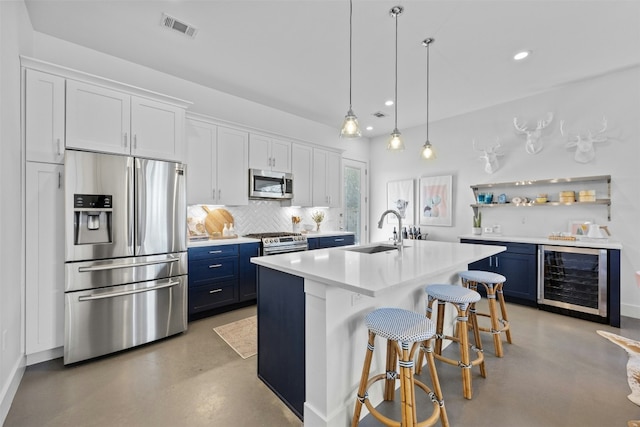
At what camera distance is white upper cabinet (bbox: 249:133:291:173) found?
4.22 m

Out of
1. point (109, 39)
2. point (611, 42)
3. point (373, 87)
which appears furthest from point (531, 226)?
point (109, 39)

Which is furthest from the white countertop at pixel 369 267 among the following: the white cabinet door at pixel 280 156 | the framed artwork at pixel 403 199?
the framed artwork at pixel 403 199

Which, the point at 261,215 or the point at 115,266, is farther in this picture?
the point at 261,215

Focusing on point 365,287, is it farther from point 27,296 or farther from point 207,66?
point 207,66

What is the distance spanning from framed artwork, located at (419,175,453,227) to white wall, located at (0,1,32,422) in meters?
5.54

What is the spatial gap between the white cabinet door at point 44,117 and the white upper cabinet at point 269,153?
2.15 metres

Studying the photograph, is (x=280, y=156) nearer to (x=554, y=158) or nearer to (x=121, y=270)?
(x=121, y=270)

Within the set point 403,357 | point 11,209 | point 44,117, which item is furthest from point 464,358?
point 44,117

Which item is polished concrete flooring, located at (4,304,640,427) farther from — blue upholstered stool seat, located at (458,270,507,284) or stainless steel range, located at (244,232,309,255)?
stainless steel range, located at (244,232,309,255)

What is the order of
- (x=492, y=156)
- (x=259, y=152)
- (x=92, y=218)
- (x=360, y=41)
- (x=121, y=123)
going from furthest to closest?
(x=492, y=156) → (x=259, y=152) → (x=360, y=41) → (x=121, y=123) → (x=92, y=218)

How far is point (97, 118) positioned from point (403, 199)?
5049mm

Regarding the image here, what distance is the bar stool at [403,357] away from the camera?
4.73 ft

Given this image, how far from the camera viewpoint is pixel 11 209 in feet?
6.64

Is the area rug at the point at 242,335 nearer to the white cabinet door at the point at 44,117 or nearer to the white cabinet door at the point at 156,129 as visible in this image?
the white cabinet door at the point at 156,129
